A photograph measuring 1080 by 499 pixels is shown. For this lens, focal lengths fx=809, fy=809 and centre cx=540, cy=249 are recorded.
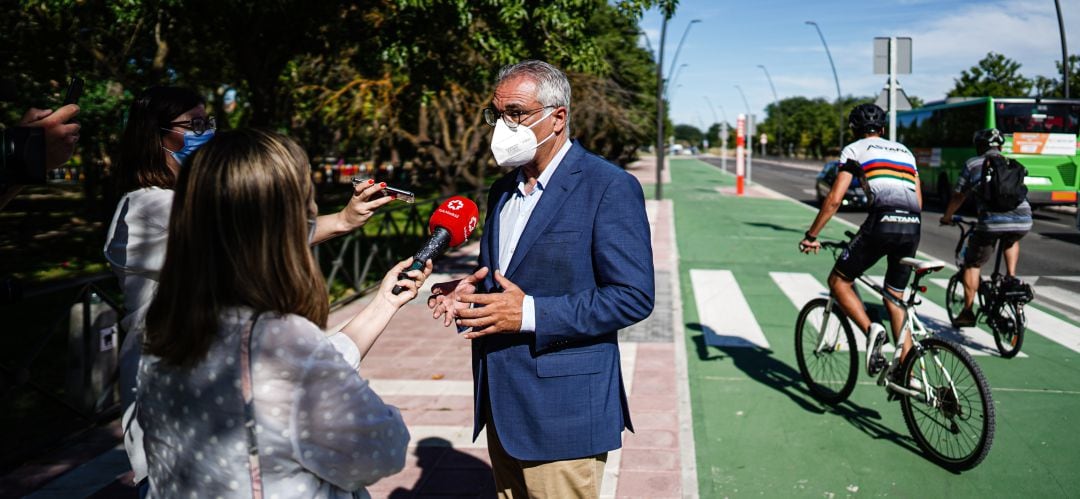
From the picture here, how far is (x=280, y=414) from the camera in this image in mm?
1550

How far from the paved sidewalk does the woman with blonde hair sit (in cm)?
246

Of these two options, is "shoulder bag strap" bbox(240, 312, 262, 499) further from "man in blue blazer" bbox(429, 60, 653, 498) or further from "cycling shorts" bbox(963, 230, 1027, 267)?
"cycling shorts" bbox(963, 230, 1027, 267)

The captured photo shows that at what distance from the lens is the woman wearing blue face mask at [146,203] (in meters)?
2.42

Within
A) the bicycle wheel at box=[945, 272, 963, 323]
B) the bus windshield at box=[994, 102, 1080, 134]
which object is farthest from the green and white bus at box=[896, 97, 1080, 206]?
the bicycle wheel at box=[945, 272, 963, 323]

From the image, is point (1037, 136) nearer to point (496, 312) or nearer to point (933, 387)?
point (933, 387)

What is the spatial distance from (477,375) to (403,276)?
2.28 ft

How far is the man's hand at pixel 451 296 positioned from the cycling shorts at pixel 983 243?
592 cm

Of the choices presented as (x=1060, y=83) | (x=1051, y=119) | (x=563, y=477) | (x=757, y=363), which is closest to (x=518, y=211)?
(x=563, y=477)

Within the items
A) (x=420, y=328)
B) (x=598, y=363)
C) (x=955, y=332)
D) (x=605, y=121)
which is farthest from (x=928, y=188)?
(x=598, y=363)

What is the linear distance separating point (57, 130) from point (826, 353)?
462cm

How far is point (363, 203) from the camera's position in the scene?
2609 millimetres

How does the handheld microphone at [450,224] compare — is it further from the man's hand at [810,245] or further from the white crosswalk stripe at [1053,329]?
the white crosswalk stripe at [1053,329]

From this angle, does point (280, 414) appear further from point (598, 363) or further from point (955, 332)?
point (955, 332)

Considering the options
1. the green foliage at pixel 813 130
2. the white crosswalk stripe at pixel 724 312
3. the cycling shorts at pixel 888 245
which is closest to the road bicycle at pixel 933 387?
the cycling shorts at pixel 888 245
